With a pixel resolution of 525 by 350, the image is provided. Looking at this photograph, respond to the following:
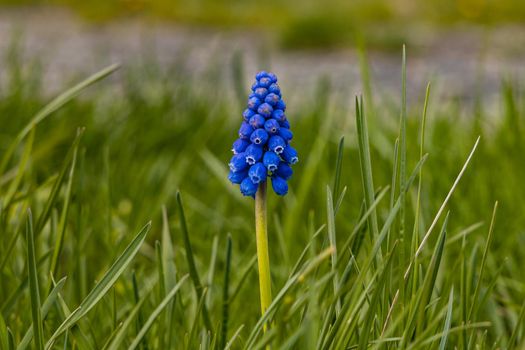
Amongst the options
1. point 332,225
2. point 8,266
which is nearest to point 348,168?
point 8,266

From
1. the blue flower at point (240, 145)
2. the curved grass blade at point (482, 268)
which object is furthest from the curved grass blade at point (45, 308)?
the curved grass blade at point (482, 268)

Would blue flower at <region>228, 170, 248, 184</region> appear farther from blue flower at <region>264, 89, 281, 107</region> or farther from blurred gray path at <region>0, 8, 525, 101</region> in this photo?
blurred gray path at <region>0, 8, 525, 101</region>

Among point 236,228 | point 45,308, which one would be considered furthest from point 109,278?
point 236,228

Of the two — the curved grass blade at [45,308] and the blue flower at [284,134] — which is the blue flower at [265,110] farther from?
the curved grass blade at [45,308]

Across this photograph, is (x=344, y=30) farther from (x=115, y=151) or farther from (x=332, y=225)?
(x=332, y=225)

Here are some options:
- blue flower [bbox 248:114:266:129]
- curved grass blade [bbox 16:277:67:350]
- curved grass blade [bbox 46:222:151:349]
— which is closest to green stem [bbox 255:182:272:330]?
blue flower [bbox 248:114:266:129]

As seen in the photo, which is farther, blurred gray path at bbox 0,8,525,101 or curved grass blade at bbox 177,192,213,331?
blurred gray path at bbox 0,8,525,101

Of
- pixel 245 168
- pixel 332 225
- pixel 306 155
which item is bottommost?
pixel 306 155
